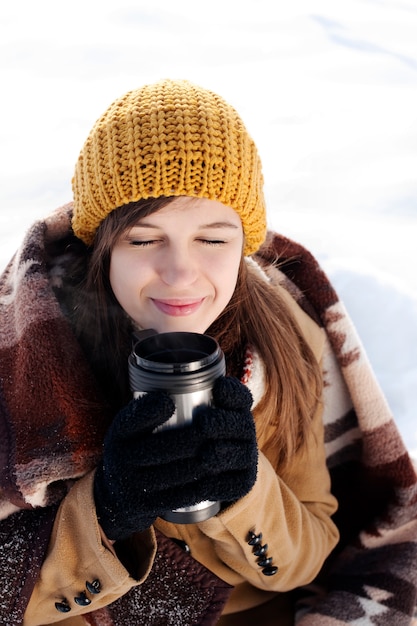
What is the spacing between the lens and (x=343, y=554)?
4.95 ft

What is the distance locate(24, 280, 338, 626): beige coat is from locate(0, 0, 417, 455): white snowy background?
573 mm

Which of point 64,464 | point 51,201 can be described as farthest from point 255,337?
point 51,201

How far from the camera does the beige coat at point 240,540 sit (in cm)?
105

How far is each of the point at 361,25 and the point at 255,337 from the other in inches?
75.3

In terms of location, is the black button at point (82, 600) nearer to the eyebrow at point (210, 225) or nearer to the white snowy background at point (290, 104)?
the eyebrow at point (210, 225)

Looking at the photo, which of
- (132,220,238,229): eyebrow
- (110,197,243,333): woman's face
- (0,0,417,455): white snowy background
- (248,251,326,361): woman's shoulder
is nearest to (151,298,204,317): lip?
(110,197,243,333): woman's face

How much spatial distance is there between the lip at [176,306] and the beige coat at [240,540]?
0.23 meters

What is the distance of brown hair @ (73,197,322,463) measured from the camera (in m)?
1.23

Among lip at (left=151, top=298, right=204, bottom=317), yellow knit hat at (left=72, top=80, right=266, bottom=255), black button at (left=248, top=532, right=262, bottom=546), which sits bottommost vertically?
black button at (left=248, top=532, right=262, bottom=546)

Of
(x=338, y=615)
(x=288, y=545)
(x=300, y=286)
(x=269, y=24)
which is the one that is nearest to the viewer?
(x=288, y=545)

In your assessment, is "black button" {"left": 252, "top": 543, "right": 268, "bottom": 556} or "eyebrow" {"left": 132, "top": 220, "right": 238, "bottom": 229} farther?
"black button" {"left": 252, "top": 543, "right": 268, "bottom": 556}

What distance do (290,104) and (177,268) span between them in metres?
1.62

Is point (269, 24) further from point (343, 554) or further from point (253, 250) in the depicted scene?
point (343, 554)

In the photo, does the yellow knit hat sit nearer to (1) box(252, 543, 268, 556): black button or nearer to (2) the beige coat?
(2) the beige coat
